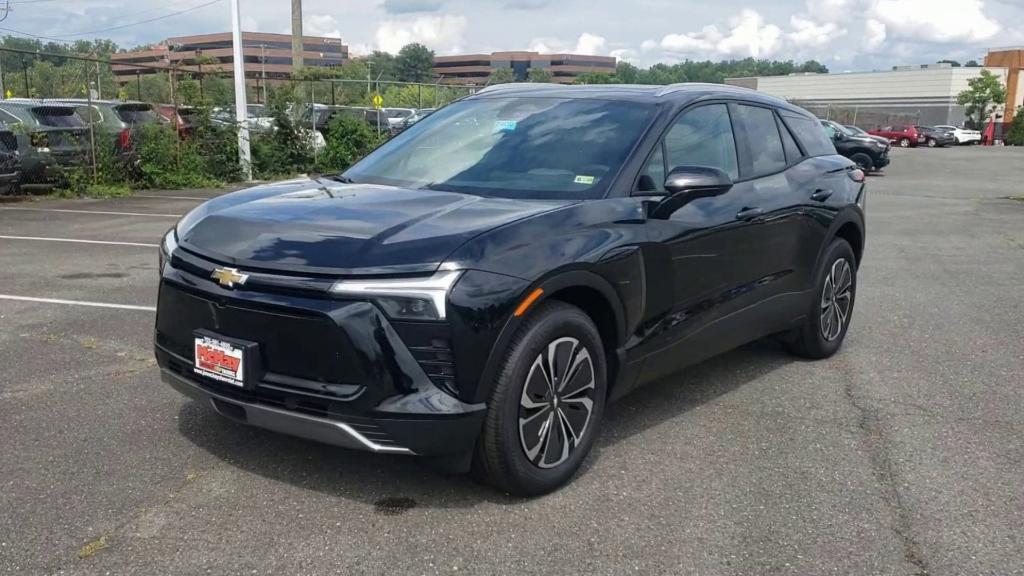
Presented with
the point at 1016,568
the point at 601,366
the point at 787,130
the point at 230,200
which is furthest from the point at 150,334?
the point at 1016,568

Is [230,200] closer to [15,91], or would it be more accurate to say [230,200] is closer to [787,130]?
[787,130]

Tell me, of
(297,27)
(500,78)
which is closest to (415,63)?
(500,78)

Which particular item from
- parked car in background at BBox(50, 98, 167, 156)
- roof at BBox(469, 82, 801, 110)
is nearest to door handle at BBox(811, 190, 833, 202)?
roof at BBox(469, 82, 801, 110)

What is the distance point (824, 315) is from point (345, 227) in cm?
365

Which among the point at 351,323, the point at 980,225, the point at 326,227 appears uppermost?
the point at 326,227

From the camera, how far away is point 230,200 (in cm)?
418

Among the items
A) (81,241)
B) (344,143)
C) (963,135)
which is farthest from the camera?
(963,135)

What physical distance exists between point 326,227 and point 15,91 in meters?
37.9

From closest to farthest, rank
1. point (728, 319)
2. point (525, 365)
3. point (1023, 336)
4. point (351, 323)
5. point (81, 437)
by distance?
point (351, 323) < point (525, 365) < point (81, 437) < point (728, 319) < point (1023, 336)

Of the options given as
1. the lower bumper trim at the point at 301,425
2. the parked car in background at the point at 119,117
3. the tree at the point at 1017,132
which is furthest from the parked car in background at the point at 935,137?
the lower bumper trim at the point at 301,425

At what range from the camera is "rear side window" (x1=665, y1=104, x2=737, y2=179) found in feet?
15.1

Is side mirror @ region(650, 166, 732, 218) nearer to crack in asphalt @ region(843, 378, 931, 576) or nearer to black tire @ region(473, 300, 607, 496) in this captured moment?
black tire @ region(473, 300, 607, 496)

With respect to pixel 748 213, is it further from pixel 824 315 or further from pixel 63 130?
pixel 63 130

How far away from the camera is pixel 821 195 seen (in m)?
5.75
